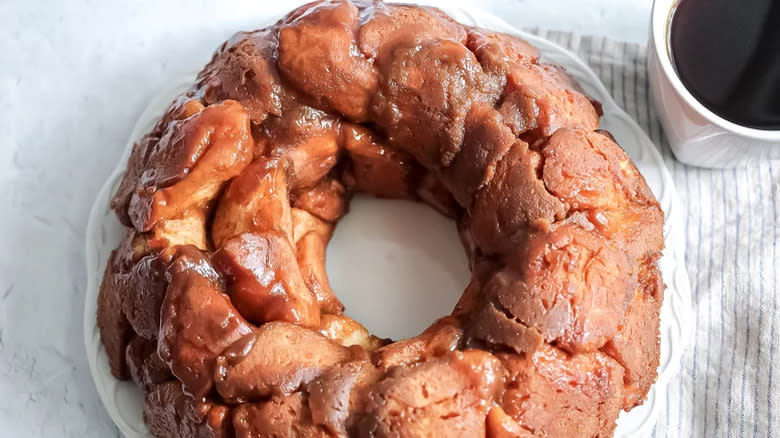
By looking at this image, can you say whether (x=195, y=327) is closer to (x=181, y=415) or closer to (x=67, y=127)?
(x=181, y=415)

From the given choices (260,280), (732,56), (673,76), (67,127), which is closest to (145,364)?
(260,280)

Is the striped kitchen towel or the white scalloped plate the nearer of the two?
the white scalloped plate

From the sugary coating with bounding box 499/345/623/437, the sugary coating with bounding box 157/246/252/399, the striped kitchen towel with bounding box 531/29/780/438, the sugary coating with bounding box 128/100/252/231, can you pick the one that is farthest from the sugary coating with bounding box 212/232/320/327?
the striped kitchen towel with bounding box 531/29/780/438

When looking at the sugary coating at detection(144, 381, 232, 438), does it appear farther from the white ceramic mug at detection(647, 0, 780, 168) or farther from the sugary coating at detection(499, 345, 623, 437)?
the white ceramic mug at detection(647, 0, 780, 168)

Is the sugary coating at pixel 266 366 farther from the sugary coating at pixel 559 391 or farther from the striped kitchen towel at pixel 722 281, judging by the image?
the striped kitchen towel at pixel 722 281

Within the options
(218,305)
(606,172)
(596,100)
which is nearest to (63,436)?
(218,305)

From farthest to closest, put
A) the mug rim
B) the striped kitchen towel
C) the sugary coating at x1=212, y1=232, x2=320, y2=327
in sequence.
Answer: the striped kitchen towel → the mug rim → the sugary coating at x1=212, y1=232, x2=320, y2=327
